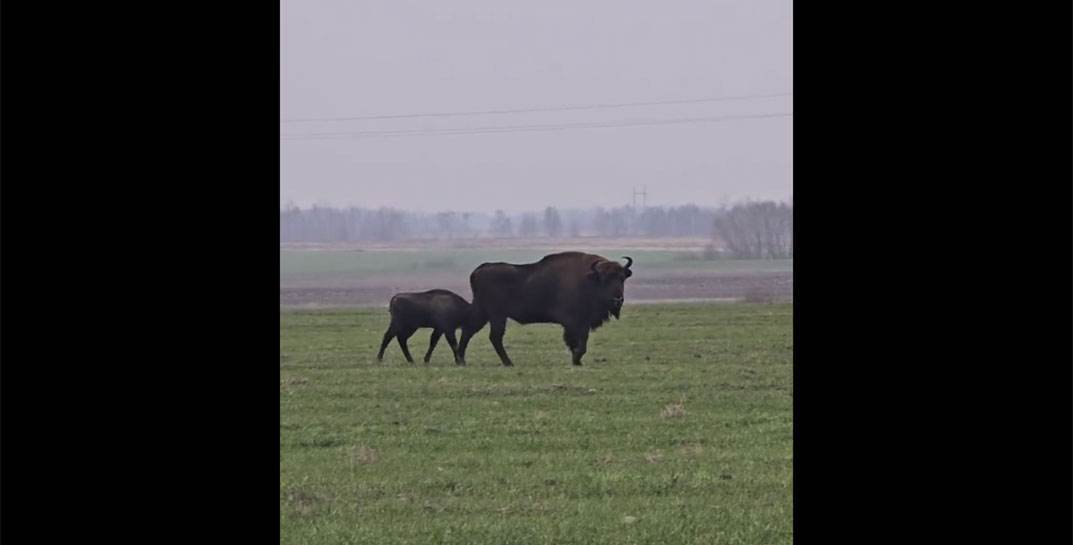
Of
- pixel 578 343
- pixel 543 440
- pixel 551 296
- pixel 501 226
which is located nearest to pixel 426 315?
pixel 551 296

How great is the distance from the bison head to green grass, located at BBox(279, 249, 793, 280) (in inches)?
125

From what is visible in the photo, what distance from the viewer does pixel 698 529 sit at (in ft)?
12.1

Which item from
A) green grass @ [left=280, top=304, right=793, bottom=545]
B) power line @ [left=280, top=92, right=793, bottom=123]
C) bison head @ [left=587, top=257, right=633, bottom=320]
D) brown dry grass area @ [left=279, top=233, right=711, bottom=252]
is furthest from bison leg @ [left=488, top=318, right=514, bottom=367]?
power line @ [left=280, top=92, right=793, bottom=123]

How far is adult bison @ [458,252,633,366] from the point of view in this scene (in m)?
7.64

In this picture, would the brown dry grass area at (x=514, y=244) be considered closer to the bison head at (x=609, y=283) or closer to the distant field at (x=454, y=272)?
the distant field at (x=454, y=272)

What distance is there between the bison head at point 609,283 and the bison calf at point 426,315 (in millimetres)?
735

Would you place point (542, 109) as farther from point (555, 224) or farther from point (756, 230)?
point (756, 230)

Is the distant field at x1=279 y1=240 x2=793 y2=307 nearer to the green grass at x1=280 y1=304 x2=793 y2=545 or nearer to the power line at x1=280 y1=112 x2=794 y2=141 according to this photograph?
the green grass at x1=280 y1=304 x2=793 y2=545

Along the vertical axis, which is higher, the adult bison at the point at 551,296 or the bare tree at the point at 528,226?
the bare tree at the point at 528,226

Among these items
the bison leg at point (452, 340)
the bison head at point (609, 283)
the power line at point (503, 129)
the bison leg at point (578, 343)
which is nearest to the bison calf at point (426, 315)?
the bison leg at point (452, 340)

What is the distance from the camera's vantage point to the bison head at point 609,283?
7.59 m

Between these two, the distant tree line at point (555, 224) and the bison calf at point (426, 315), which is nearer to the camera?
the bison calf at point (426, 315)
